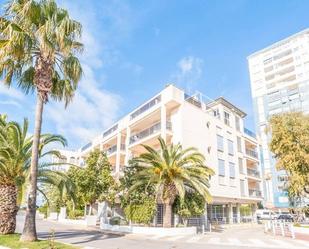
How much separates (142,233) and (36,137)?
1209 centimetres

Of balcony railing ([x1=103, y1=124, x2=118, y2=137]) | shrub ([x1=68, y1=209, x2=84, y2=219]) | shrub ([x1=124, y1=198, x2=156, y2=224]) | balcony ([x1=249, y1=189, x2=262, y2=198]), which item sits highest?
balcony railing ([x1=103, y1=124, x2=118, y2=137])

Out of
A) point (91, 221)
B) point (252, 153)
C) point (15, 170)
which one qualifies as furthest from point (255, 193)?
point (15, 170)

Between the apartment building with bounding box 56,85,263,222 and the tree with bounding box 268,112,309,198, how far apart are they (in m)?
8.97

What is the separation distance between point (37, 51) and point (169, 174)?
13.5 meters

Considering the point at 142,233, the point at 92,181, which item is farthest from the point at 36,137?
the point at 92,181

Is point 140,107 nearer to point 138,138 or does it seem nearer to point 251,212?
point 138,138

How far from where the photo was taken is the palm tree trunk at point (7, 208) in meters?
17.4

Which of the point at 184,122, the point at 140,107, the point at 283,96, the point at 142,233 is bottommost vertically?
the point at 142,233

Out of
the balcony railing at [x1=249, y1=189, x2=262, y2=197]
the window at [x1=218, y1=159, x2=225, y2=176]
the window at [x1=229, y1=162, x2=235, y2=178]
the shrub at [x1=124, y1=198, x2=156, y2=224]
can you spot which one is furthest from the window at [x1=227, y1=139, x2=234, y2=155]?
the shrub at [x1=124, y1=198, x2=156, y2=224]

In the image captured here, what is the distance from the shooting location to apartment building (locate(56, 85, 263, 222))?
3136 cm

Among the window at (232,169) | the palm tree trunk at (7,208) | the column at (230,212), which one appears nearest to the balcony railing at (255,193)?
the column at (230,212)

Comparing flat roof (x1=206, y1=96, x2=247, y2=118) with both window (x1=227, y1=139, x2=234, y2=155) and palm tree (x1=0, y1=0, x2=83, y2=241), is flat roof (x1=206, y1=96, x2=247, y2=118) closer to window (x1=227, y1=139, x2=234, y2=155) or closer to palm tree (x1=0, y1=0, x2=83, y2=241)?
window (x1=227, y1=139, x2=234, y2=155)

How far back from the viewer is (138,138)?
35344 millimetres

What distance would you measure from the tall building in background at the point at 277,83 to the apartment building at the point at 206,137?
35.5 meters
